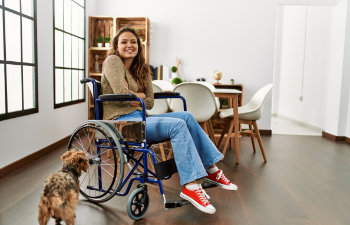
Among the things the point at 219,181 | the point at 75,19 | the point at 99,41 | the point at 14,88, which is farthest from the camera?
→ the point at 99,41

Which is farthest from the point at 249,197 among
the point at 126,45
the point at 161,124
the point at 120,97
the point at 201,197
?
the point at 126,45

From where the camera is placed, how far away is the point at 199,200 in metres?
1.82

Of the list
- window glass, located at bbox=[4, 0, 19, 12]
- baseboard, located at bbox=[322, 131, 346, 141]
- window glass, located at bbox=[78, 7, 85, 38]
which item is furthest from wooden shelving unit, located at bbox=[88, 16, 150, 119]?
baseboard, located at bbox=[322, 131, 346, 141]

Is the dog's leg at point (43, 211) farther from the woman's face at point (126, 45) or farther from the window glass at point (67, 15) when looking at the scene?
the window glass at point (67, 15)

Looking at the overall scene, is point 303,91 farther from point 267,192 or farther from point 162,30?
point 267,192

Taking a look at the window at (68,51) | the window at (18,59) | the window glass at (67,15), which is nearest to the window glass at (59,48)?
the window at (68,51)

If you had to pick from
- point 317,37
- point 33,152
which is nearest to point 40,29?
point 33,152

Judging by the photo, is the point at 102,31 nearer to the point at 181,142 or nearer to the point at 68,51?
the point at 68,51

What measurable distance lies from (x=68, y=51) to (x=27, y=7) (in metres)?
1.09

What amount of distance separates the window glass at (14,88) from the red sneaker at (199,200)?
1843 millimetres

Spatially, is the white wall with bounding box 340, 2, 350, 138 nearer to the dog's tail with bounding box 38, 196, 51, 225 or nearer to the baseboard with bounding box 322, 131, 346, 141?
→ the baseboard with bounding box 322, 131, 346, 141

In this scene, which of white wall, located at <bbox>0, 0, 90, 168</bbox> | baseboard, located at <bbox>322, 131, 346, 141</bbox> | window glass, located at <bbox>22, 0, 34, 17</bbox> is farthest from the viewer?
baseboard, located at <bbox>322, 131, 346, 141</bbox>

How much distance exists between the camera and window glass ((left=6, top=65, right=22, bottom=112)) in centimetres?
280

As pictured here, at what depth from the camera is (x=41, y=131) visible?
3324 millimetres
